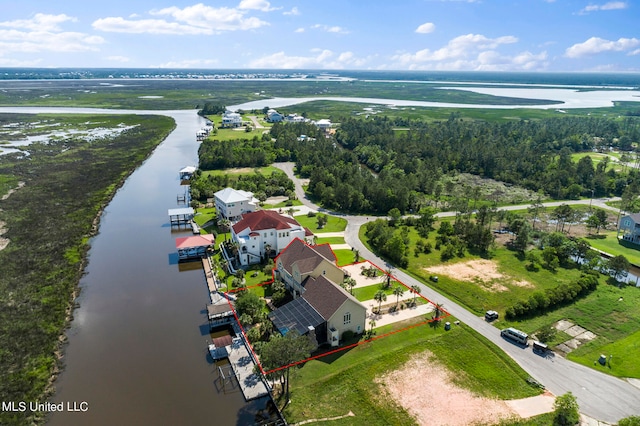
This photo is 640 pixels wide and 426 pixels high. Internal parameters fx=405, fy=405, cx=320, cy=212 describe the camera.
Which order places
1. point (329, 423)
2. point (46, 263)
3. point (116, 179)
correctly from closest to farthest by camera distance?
1. point (329, 423)
2. point (46, 263)
3. point (116, 179)

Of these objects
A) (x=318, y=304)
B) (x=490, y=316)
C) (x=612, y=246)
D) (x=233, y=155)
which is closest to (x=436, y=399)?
(x=318, y=304)

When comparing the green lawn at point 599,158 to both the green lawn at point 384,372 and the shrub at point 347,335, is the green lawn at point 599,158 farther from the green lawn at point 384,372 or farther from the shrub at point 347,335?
the shrub at point 347,335

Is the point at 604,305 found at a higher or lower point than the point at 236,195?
lower

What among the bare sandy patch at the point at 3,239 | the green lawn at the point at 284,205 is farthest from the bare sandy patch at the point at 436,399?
the bare sandy patch at the point at 3,239

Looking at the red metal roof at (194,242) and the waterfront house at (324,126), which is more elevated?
the waterfront house at (324,126)

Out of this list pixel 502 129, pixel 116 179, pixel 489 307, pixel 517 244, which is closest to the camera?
pixel 489 307

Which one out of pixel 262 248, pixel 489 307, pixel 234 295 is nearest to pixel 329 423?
pixel 234 295

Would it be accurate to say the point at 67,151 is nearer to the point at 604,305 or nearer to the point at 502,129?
the point at 604,305
